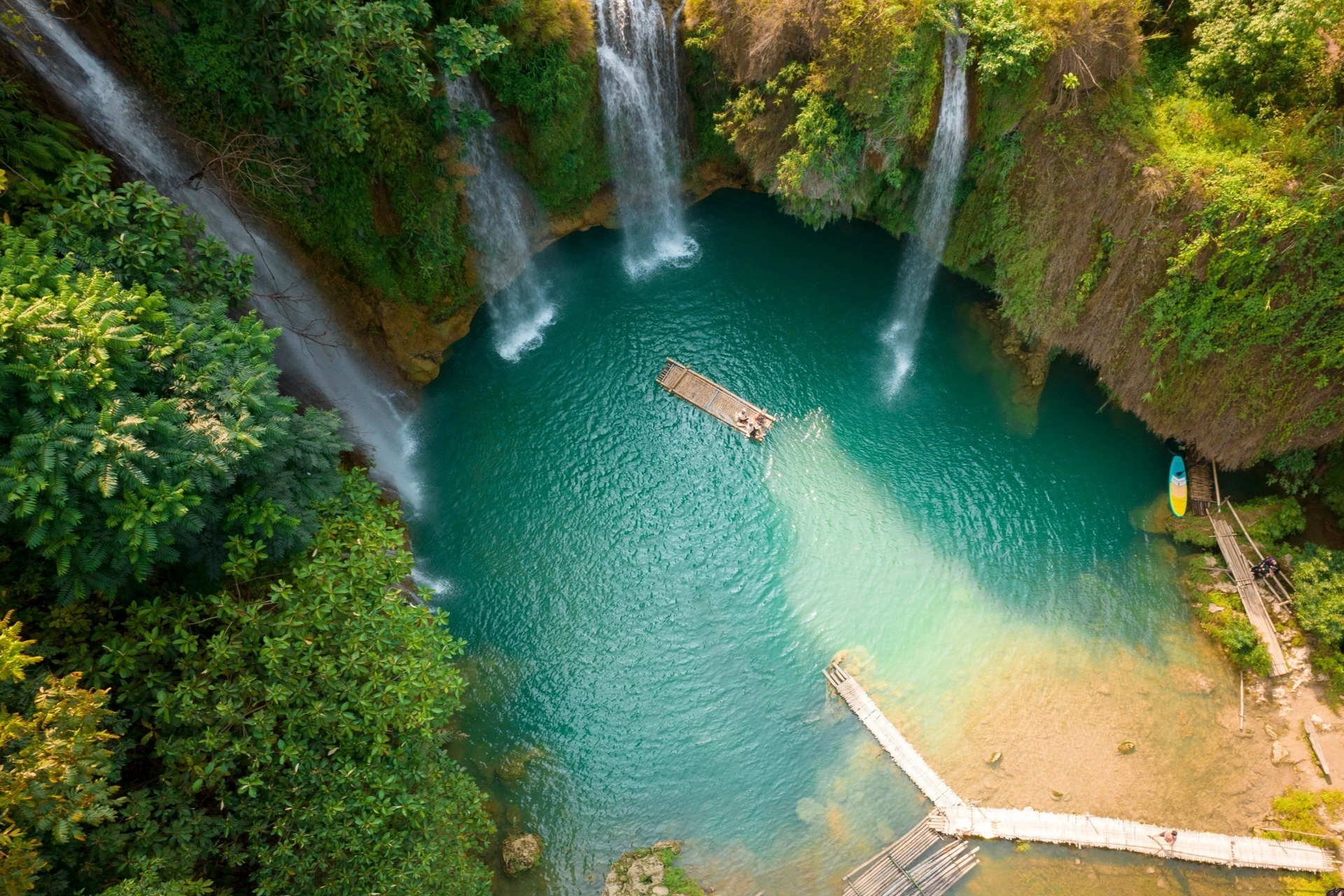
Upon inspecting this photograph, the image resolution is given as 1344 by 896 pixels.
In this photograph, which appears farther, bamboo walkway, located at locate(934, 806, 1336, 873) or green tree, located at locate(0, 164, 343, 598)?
bamboo walkway, located at locate(934, 806, 1336, 873)

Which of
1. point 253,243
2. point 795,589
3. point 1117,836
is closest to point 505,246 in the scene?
point 253,243

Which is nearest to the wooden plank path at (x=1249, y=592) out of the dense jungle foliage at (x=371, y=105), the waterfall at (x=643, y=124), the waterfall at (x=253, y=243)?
the waterfall at (x=643, y=124)

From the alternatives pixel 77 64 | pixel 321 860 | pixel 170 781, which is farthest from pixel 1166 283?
pixel 77 64

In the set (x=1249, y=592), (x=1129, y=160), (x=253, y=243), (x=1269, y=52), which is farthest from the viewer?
(x=1249, y=592)

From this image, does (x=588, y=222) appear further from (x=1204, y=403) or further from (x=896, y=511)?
(x=1204, y=403)

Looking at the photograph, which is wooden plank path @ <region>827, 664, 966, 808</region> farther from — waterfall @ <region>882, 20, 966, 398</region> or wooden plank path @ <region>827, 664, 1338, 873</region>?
waterfall @ <region>882, 20, 966, 398</region>

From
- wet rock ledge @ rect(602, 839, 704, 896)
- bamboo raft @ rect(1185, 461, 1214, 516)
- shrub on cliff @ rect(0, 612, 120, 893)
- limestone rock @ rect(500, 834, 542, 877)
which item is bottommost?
wet rock ledge @ rect(602, 839, 704, 896)

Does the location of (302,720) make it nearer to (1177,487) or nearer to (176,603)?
(176,603)

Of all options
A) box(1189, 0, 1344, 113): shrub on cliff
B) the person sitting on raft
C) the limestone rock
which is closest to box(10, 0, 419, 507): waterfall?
the limestone rock
